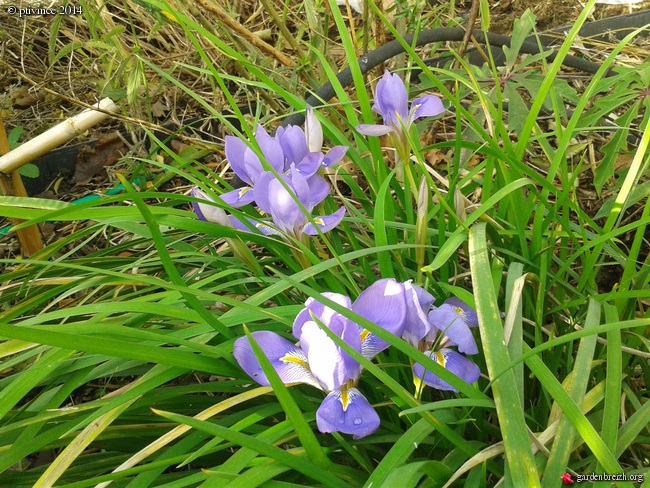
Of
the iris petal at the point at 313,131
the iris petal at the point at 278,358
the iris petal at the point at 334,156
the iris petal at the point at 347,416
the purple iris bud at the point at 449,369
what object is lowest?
the purple iris bud at the point at 449,369

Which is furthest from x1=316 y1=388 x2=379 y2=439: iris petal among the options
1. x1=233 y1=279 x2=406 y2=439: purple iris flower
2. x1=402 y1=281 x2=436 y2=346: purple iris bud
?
x1=402 y1=281 x2=436 y2=346: purple iris bud

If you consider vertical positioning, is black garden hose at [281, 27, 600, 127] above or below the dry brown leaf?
above

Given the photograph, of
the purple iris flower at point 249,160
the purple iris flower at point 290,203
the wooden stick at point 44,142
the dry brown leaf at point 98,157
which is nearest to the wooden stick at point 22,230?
the wooden stick at point 44,142

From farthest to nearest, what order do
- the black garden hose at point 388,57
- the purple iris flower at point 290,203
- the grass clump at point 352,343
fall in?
the black garden hose at point 388,57 → the purple iris flower at point 290,203 → the grass clump at point 352,343

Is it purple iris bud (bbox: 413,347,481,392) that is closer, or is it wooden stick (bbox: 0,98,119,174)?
purple iris bud (bbox: 413,347,481,392)

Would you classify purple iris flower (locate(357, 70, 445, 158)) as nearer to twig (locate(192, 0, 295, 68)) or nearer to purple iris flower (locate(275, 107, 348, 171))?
purple iris flower (locate(275, 107, 348, 171))

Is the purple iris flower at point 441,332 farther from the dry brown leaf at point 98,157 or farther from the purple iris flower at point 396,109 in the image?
the dry brown leaf at point 98,157
